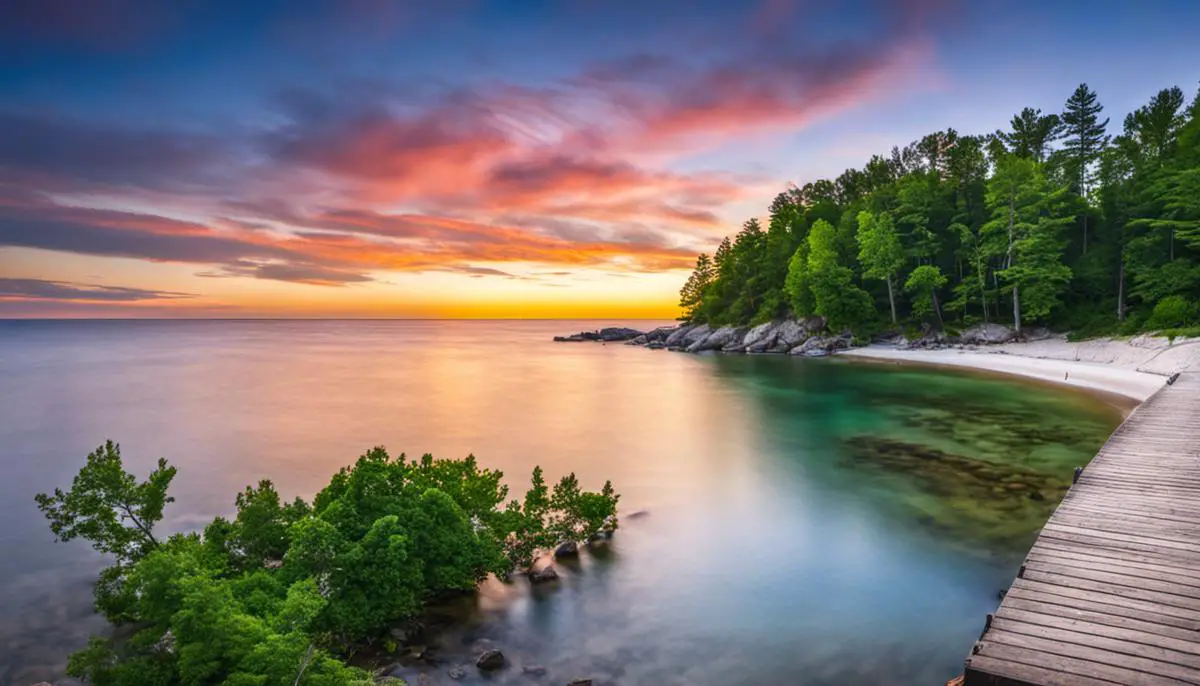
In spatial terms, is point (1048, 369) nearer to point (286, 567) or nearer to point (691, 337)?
point (286, 567)

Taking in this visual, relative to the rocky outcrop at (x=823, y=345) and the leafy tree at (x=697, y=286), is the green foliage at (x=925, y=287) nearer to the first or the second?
the rocky outcrop at (x=823, y=345)

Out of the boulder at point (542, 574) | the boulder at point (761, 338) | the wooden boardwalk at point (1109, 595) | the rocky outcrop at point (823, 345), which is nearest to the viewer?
the wooden boardwalk at point (1109, 595)

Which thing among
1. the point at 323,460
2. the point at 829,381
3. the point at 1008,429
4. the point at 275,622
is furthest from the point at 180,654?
the point at 829,381

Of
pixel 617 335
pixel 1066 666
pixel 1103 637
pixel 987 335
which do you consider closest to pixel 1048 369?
pixel 987 335

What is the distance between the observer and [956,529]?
1189 cm

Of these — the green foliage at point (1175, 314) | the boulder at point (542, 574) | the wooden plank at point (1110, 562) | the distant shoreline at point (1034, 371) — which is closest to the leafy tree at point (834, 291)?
the distant shoreline at point (1034, 371)

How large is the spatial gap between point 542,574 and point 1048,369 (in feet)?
120

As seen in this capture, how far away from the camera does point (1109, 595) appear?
249 inches

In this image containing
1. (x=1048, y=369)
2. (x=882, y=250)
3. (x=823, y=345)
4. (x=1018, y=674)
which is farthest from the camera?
(x=823, y=345)

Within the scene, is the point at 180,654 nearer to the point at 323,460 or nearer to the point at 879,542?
the point at 879,542

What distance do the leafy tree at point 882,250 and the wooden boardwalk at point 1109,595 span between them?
43.6 meters

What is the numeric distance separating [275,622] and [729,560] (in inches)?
323

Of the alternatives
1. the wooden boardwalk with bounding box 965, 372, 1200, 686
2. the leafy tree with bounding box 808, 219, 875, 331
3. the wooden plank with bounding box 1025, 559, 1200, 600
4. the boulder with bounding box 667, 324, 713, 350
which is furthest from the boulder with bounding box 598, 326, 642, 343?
the wooden plank with bounding box 1025, 559, 1200, 600

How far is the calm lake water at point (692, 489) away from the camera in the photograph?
8133mm
